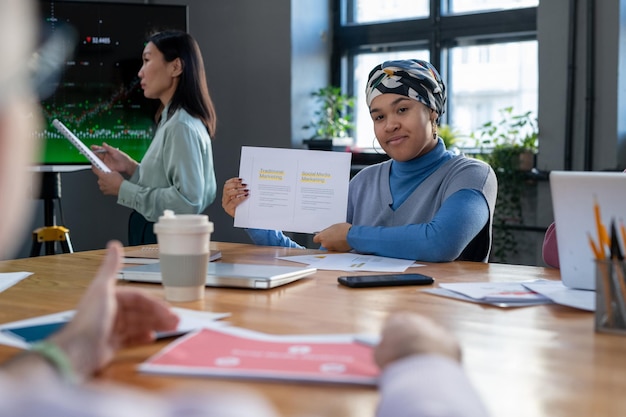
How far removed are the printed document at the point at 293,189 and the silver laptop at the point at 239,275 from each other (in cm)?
54

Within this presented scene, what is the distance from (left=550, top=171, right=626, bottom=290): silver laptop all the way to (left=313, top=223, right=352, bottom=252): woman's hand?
2.56 ft

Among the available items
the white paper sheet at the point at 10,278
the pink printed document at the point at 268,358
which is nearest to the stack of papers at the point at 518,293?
the pink printed document at the point at 268,358

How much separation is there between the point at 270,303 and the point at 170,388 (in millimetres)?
507

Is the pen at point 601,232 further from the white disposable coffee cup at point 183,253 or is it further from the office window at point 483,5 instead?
the office window at point 483,5

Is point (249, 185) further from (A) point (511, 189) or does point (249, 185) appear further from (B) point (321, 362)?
(A) point (511, 189)

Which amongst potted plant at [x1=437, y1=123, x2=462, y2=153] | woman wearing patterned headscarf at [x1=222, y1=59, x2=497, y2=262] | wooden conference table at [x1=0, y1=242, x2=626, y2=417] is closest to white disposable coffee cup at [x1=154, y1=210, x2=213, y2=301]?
wooden conference table at [x1=0, y1=242, x2=626, y2=417]

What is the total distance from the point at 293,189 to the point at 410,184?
0.43 m

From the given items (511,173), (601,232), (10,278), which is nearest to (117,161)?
(10,278)

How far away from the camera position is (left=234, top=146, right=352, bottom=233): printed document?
7.20ft

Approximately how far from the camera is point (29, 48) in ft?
1.41

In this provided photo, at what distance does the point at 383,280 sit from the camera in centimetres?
153

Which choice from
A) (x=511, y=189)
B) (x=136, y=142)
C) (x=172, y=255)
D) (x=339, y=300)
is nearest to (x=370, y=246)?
(x=339, y=300)

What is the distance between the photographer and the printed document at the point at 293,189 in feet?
7.20

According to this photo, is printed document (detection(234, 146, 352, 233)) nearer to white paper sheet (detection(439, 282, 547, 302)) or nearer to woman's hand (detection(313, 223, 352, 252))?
woman's hand (detection(313, 223, 352, 252))
